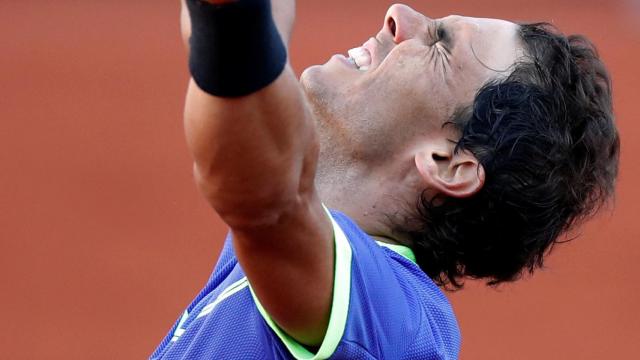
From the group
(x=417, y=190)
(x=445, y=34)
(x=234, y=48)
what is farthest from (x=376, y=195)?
(x=234, y=48)

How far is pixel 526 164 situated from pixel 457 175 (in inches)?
5.0

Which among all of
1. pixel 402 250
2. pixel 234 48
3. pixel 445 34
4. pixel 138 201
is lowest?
pixel 138 201

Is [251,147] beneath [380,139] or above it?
above

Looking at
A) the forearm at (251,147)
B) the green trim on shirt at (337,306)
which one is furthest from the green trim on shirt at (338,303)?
the forearm at (251,147)

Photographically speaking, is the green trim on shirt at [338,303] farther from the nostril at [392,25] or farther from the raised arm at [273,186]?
the nostril at [392,25]

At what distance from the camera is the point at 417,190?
6.15 feet

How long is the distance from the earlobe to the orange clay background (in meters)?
3.03

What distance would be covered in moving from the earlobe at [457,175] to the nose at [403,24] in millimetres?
263

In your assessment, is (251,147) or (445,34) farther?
(445,34)

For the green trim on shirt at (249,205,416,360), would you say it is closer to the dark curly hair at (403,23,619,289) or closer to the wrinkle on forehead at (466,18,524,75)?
the dark curly hair at (403,23,619,289)

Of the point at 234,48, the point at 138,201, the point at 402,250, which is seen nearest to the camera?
the point at 234,48

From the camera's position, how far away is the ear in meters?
1.83

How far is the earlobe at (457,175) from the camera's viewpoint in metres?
1.83

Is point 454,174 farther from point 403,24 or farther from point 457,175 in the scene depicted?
point 403,24
